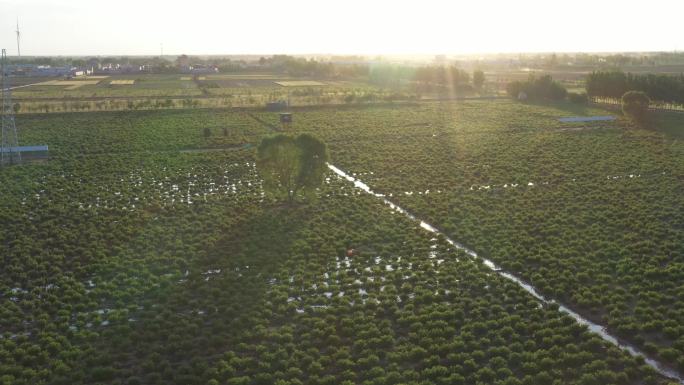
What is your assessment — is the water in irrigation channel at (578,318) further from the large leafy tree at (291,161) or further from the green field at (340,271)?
the large leafy tree at (291,161)

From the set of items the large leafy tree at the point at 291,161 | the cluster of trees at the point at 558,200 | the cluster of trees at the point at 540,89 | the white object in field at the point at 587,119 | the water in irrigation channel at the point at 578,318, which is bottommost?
the water in irrigation channel at the point at 578,318

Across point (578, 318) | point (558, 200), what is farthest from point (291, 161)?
point (578, 318)

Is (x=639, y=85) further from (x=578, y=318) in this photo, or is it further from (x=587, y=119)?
(x=578, y=318)

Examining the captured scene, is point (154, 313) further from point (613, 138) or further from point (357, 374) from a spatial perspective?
point (613, 138)

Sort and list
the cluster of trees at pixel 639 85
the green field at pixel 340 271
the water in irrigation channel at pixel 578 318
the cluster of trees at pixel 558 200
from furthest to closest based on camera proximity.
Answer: the cluster of trees at pixel 639 85 → the cluster of trees at pixel 558 200 → the green field at pixel 340 271 → the water in irrigation channel at pixel 578 318

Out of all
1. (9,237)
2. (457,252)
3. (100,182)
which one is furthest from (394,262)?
(100,182)

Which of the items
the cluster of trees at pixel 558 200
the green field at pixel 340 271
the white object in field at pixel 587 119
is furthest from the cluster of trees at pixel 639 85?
the green field at pixel 340 271
